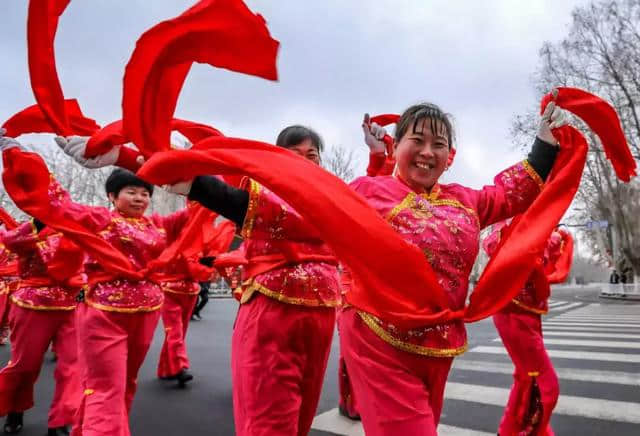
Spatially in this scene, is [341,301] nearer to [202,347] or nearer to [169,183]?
[169,183]

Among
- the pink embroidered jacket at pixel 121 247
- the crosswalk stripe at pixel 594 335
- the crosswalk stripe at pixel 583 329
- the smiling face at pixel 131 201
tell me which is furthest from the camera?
the crosswalk stripe at pixel 583 329

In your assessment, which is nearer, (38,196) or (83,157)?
(83,157)

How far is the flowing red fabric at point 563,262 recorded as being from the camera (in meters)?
4.28

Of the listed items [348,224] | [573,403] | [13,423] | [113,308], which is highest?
[348,224]

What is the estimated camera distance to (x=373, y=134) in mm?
3158

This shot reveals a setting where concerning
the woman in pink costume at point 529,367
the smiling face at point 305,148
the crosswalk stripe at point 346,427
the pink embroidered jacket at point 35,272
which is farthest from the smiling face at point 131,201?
the woman in pink costume at point 529,367

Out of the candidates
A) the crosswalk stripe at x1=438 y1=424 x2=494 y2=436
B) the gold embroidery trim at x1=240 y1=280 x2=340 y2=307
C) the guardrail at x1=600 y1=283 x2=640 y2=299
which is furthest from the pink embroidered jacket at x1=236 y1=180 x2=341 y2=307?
the guardrail at x1=600 y1=283 x2=640 y2=299

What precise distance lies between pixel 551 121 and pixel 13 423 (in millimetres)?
4470

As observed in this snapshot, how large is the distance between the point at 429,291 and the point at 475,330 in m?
9.90

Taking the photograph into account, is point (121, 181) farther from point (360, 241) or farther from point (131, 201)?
point (360, 241)

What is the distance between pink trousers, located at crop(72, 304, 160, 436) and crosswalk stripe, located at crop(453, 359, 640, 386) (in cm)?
457

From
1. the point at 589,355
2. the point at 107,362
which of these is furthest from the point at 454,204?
the point at 589,355

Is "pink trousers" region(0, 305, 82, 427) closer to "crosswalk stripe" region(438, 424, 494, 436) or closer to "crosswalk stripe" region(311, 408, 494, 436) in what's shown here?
"crosswalk stripe" region(311, 408, 494, 436)

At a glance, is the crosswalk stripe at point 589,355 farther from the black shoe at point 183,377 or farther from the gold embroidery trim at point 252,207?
the gold embroidery trim at point 252,207
